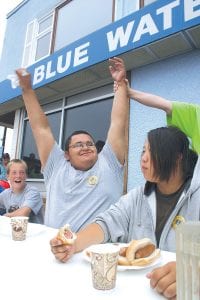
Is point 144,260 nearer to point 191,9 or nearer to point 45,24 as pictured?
point 191,9

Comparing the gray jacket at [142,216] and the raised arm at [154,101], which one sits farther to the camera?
the raised arm at [154,101]

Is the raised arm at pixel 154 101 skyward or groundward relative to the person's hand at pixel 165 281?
skyward

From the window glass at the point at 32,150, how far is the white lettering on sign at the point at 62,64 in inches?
33.1

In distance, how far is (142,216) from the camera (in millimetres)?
1228

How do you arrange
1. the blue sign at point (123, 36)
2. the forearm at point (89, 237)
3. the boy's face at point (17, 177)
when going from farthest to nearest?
the blue sign at point (123, 36) → the boy's face at point (17, 177) → the forearm at point (89, 237)

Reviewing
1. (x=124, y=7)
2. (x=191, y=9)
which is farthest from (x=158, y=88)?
(x=124, y=7)

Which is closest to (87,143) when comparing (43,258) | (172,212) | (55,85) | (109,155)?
(109,155)

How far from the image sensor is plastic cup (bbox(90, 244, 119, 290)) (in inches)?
27.9

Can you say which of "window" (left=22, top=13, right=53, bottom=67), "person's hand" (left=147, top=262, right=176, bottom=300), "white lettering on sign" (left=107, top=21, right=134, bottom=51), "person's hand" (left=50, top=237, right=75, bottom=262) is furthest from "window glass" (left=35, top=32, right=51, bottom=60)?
"person's hand" (left=147, top=262, right=176, bottom=300)

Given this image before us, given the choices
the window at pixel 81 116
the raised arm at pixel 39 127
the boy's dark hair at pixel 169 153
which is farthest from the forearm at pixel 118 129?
the window at pixel 81 116

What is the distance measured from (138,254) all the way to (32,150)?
4.61m

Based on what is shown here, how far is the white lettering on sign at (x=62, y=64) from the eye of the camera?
11.4 ft

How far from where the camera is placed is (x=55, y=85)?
4109mm

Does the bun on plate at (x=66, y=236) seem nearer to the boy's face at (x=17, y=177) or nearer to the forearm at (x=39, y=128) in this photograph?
the forearm at (x=39, y=128)
